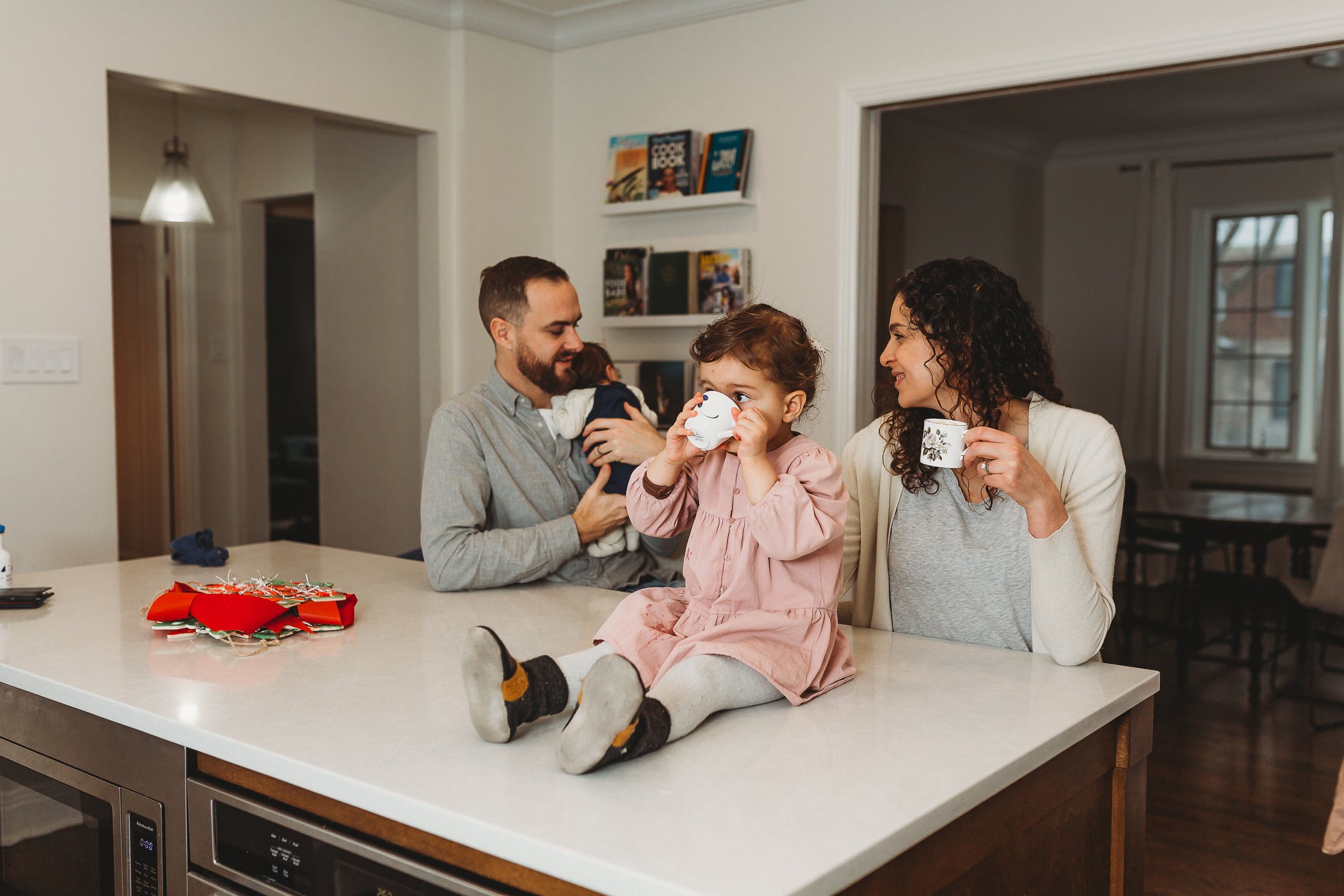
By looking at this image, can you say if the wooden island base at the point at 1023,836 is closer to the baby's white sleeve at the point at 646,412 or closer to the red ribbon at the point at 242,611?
the red ribbon at the point at 242,611

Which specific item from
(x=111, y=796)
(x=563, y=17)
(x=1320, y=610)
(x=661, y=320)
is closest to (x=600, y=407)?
(x=111, y=796)

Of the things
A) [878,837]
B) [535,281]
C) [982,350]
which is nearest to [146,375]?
[535,281]

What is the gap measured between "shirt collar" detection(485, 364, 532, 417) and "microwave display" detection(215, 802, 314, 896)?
44.4 inches

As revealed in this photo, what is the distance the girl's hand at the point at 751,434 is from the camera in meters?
1.33

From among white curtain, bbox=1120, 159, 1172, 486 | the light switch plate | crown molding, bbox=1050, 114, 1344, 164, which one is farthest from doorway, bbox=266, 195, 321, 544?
white curtain, bbox=1120, 159, 1172, 486

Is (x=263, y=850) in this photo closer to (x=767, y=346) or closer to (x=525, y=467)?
(x=767, y=346)

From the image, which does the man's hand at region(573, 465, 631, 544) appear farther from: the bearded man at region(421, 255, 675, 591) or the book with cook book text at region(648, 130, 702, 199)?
the book with cook book text at region(648, 130, 702, 199)

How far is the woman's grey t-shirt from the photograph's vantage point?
170 centimetres

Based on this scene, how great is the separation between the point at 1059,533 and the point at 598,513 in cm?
93

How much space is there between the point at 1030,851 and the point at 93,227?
293 cm

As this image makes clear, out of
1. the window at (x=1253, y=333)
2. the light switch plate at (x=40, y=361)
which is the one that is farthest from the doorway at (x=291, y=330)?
the window at (x=1253, y=333)

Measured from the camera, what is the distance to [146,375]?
591cm

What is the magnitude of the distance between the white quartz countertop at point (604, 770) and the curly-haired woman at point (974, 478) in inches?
3.9

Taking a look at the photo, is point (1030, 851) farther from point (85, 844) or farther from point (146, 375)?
point (146, 375)
